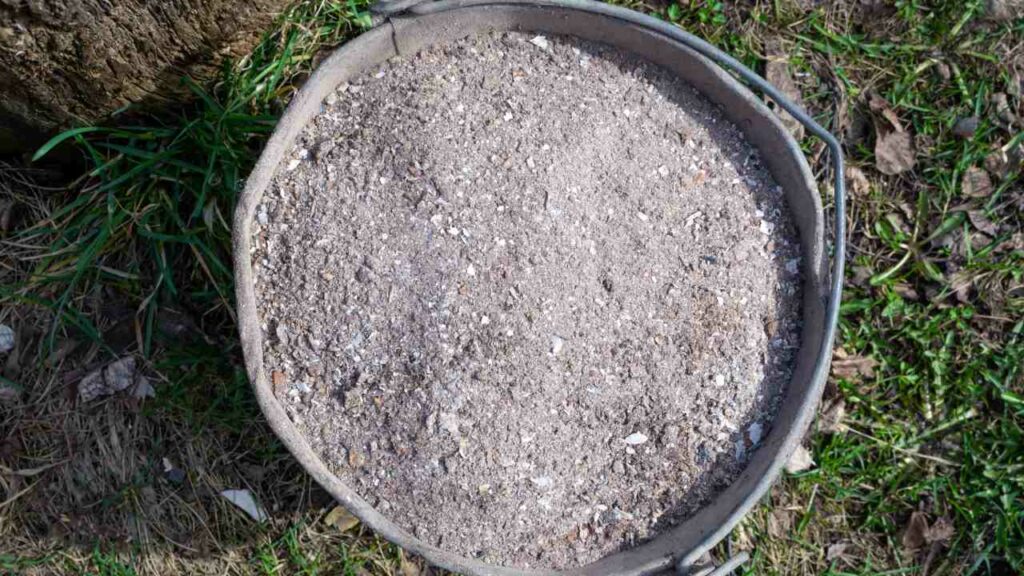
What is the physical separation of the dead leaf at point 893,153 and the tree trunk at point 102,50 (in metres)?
1.48

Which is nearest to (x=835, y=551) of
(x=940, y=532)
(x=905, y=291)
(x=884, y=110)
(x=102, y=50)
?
(x=940, y=532)

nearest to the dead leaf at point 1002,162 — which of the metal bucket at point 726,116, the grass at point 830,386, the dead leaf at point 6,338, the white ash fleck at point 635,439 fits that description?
the grass at point 830,386

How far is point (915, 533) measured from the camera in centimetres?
195

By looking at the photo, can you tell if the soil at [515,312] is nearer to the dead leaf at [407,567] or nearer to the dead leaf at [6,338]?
the dead leaf at [407,567]

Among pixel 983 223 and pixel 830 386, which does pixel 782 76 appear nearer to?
pixel 983 223

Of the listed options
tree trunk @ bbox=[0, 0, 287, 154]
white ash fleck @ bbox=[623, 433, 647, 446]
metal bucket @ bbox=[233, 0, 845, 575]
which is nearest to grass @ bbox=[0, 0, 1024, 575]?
tree trunk @ bbox=[0, 0, 287, 154]

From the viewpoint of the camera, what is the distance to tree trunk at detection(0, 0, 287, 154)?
4.36ft

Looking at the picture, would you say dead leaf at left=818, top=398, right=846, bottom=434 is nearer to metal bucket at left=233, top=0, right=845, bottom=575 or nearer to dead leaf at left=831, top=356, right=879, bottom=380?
dead leaf at left=831, top=356, right=879, bottom=380

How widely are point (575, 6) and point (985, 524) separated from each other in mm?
1589

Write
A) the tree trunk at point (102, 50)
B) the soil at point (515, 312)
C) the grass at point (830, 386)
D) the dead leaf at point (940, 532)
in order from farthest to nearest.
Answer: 1. the dead leaf at point (940, 532)
2. the grass at point (830, 386)
3. the soil at point (515, 312)
4. the tree trunk at point (102, 50)

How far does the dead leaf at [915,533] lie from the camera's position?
6.38 feet

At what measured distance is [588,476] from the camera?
1.48 m

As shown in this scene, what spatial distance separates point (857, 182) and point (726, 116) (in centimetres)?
63

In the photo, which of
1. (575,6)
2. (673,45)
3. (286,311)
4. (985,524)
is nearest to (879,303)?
(985,524)
